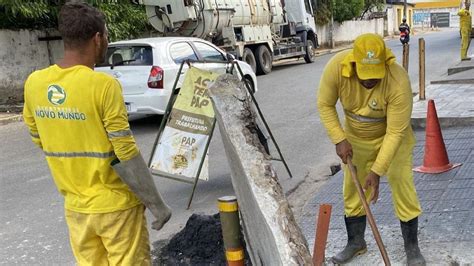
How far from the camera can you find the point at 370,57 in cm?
A: 329

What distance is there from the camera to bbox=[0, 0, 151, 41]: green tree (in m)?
13.5

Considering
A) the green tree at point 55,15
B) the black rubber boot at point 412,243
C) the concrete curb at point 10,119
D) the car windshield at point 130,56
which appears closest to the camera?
the black rubber boot at point 412,243

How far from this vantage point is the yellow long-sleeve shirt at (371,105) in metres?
3.42

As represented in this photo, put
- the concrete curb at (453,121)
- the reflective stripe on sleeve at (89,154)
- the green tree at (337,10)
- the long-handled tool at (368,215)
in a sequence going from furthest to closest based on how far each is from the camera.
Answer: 1. the green tree at (337,10)
2. the concrete curb at (453,121)
3. the long-handled tool at (368,215)
4. the reflective stripe on sleeve at (89,154)

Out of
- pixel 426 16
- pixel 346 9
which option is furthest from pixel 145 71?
pixel 426 16

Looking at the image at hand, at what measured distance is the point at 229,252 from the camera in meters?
2.74

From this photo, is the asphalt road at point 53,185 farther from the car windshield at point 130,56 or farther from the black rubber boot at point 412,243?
the black rubber boot at point 412,243

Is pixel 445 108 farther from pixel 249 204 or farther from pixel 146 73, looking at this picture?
pixel 249 204

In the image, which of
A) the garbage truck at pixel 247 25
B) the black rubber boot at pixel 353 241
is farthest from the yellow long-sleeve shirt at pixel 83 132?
the garbage truck at pixel 247 25

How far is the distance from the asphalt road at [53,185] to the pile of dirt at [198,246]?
28.7 inches

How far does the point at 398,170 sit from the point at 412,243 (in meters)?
0.54

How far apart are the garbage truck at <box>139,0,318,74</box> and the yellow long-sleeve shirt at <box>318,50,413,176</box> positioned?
13305mm

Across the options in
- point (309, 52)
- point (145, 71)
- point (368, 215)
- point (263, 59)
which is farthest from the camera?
point (309, 52)

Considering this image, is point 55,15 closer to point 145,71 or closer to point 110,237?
point 145,71
